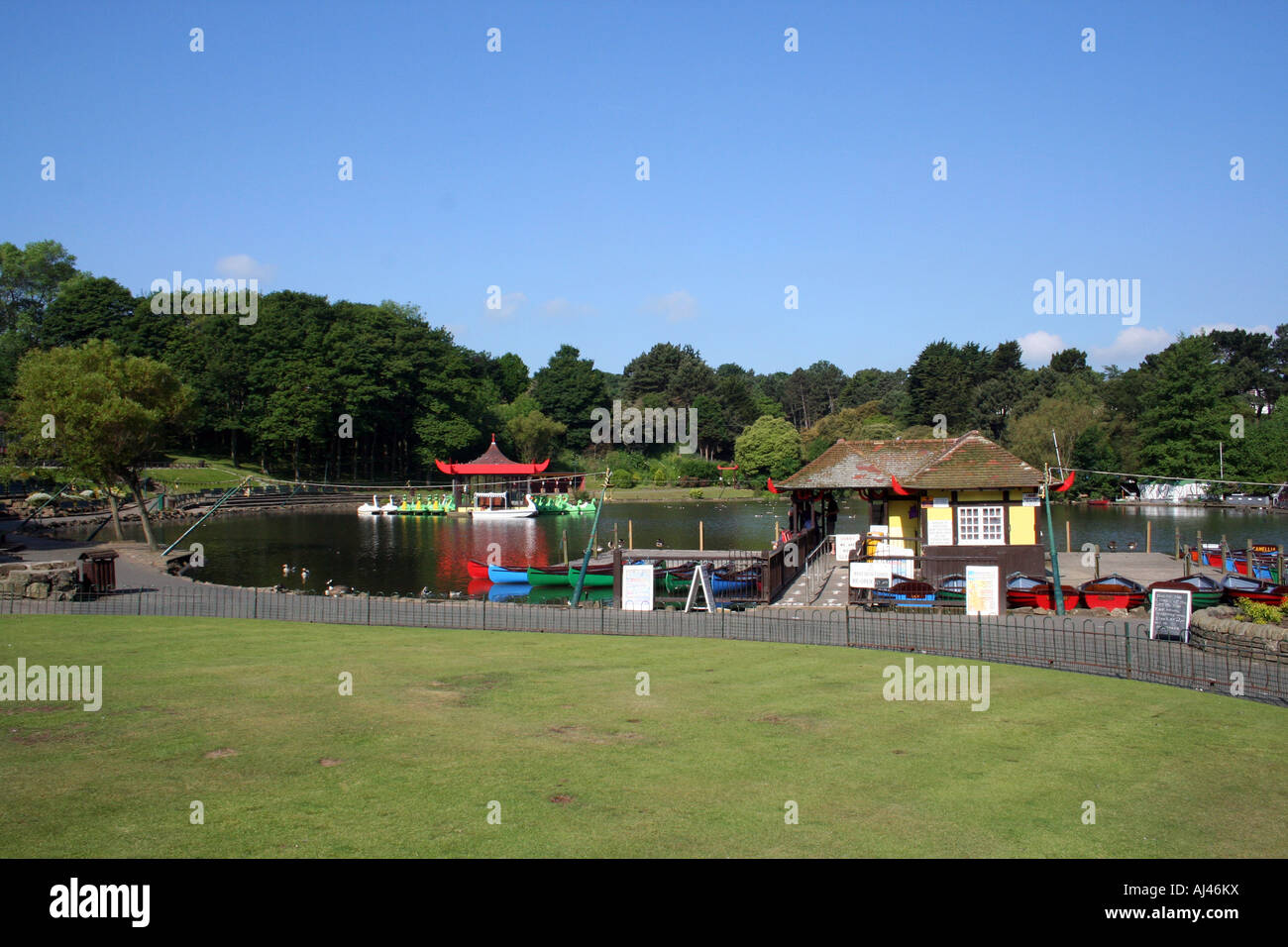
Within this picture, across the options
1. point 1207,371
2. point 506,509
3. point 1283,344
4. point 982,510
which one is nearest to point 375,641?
point 982,510

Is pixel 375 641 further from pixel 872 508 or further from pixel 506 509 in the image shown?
pixel 506 509

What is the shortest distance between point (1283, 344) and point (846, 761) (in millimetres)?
150655

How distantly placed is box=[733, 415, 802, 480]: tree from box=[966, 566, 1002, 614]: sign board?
81.3 meters

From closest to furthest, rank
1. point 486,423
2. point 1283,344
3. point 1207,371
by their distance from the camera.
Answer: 1. point 1207,371
2. point 486,423
3. point 1283,344

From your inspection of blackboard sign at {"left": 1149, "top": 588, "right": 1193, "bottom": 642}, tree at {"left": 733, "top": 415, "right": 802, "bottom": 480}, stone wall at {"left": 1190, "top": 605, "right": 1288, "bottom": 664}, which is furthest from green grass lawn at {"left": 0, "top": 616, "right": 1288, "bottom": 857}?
tree at {"left": 733, "top": 415, "right": 802, "bottom": 480}

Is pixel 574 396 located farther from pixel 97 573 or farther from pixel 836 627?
pixel 836 627

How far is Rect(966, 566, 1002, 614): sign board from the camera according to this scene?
1088 inches

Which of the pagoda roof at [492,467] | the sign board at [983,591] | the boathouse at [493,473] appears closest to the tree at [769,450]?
the boathouse at [493,473]

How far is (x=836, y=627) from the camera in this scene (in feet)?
82.9

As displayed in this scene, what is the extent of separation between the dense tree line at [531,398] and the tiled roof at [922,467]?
175 feet

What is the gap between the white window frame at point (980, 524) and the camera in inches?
1373

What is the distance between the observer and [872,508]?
1844 inches

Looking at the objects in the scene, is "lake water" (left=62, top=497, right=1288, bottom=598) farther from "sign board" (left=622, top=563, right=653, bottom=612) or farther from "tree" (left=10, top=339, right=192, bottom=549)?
"sign board" (left=622, top=563, right=653, bottom=612)

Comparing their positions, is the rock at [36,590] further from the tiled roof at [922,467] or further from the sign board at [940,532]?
the sign board at [940,532]
